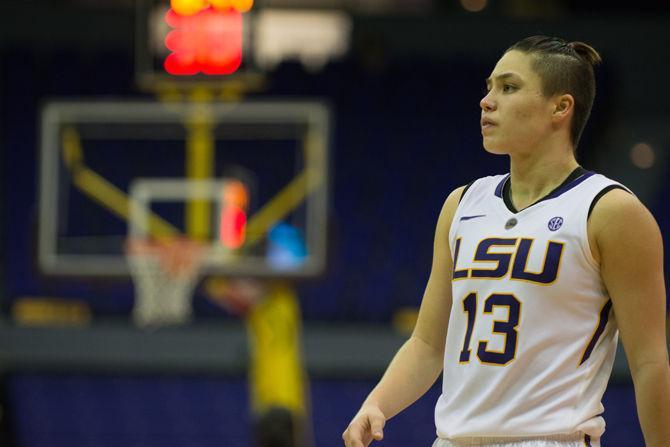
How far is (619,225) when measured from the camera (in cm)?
254

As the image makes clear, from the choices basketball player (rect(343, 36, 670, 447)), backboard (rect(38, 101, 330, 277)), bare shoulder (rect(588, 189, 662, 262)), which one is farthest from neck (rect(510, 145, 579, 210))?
backboard (rect(38, 101, 330, 277))

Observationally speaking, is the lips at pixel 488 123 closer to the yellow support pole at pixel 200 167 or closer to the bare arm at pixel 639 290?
the bare arm at pixel 639 290

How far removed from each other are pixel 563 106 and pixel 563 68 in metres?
0.09

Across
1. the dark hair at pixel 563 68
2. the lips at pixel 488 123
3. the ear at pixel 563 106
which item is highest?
the dark hair at pixel 563 68

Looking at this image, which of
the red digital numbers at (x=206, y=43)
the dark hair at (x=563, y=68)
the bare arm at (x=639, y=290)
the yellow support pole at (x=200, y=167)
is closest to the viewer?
the bare arm at (x=639, y=290)

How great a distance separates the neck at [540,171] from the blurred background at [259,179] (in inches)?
253

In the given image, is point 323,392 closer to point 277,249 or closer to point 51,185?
point 277,249

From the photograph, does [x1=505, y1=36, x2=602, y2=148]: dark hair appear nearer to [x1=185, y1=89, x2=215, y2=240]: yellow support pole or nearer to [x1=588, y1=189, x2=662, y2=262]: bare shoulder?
[x1=588, y1=189, x2=662, y2=262]: bare shoulder

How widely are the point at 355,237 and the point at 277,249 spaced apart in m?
4.23

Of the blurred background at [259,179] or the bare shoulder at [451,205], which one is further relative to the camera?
the blurred background at [259,179]

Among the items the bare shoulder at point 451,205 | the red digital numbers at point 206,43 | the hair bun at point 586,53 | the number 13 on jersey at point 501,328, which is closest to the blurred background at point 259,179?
the red digital numbers at point 206,43

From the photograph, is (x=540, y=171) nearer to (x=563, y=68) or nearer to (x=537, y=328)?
(x=563, y=68)

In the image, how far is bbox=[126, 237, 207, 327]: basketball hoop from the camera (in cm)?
930

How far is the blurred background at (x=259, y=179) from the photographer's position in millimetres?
9984
